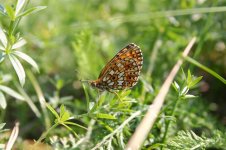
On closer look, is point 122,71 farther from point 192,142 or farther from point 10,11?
point 10,11

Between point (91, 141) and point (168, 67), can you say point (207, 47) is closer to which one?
point (168, 67)

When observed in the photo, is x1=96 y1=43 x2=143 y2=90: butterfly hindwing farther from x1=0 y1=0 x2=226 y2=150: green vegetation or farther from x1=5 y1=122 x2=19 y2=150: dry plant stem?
x1=5 y1=122 x2=19 y2=150: dry plant stem

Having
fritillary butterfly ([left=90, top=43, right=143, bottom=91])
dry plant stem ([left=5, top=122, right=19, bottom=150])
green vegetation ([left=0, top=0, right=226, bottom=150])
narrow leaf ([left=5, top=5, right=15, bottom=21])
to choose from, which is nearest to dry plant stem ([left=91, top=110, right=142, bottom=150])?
green vegetation ([left=0, top=0, right=226, bottom=150])

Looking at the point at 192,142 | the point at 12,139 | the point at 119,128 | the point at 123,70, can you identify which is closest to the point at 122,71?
the point at 123,70

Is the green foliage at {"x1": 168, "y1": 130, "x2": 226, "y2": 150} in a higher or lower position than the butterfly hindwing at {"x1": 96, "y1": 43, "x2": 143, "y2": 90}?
lower

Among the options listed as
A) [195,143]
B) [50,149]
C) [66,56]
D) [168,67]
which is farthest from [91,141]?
[66,56]

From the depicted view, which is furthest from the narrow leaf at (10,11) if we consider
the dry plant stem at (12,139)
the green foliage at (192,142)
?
the green foliage at (192,142)

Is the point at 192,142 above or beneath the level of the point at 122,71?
beneath
